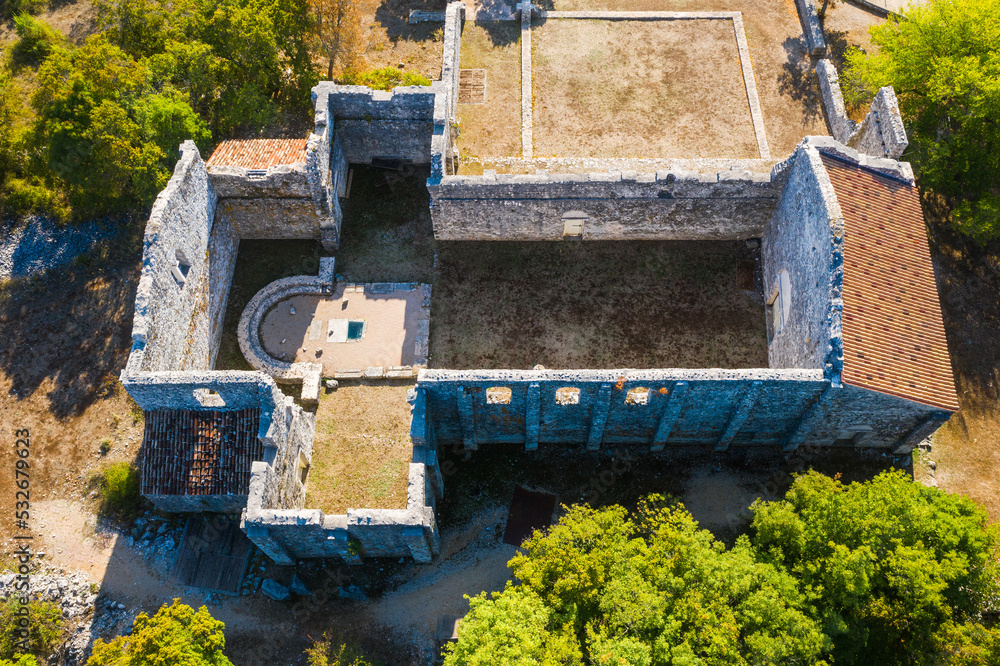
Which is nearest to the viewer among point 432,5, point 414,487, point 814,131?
point 414,487

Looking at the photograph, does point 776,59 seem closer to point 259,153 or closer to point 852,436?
point 852,436

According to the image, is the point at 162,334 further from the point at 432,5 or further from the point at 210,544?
the point at 432,5

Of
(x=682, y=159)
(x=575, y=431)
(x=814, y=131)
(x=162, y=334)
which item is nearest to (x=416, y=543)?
(x=575, y=431)

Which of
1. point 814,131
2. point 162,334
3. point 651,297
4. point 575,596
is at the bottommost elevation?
point 575,596

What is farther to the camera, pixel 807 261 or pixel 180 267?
pixel 180 267

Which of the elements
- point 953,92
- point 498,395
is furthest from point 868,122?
point 498,395

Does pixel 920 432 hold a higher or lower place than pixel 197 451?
higher

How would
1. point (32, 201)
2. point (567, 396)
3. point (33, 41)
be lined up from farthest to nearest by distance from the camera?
1. point (33, 41)
2. point (32, 201)
3. point (567, 396)

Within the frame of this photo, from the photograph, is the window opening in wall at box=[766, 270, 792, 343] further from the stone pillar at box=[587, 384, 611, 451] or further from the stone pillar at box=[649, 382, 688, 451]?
the stone pillar at box=[587, 384, 611, 451]
